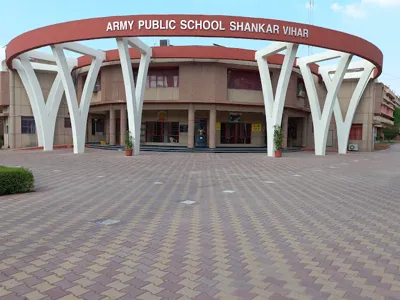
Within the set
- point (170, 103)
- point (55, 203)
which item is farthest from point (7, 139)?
point (55, 203)

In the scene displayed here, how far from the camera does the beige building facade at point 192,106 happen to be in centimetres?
2467

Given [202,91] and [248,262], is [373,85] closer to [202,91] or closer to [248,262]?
[202,91]

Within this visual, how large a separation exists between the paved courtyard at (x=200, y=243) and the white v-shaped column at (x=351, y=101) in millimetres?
17050

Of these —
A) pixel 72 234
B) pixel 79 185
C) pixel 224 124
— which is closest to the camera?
pixel 72 234

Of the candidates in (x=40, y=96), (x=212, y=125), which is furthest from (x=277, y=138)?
(x=40, y=96)

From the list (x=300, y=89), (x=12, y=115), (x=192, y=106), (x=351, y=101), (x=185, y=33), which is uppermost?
(x=185, y=33)

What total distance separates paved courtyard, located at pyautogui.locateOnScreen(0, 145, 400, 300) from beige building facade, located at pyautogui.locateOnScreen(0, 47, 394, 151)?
1627 cm

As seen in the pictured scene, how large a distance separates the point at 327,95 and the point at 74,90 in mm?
16537

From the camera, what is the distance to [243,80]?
1037 inches

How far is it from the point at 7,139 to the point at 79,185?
22.9 metres

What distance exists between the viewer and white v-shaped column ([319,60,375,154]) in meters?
24.0

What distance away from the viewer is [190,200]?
7.91 meters

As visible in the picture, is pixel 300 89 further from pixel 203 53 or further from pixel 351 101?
pixel 203 53

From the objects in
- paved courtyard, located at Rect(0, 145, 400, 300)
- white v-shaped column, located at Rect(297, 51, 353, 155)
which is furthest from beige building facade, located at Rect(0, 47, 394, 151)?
paved courtyard, located at Rect(0, 145, 400, 300)
